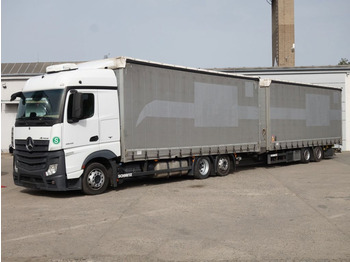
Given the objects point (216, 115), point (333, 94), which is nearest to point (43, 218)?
point (216, 115)

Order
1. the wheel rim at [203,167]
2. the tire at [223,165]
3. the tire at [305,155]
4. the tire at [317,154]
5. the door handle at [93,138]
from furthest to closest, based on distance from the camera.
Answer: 1. the tire at [317,154]
2. the tire at [305,155]
3. the tire at [223,165]
4. the wheel rim at [203,167]
5. the door handle at [93,138]

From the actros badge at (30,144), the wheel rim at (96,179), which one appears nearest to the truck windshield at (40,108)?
the actros badge at (30,144)

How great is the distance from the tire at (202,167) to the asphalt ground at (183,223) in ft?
3.22

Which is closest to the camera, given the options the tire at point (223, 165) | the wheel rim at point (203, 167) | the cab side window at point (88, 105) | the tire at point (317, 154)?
the cab side window at point (88, 105)

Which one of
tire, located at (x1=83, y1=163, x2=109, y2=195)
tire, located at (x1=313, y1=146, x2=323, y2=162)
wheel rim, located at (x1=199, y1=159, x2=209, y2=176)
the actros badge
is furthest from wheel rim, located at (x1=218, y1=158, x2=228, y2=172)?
tire, located at (x1=313, y1=146, x2=323, y2=162)

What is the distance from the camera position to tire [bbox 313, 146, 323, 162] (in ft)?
65.6

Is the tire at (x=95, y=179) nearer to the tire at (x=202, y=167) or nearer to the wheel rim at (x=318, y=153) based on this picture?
the tire at (x=202, y=167)

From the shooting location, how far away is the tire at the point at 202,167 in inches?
546

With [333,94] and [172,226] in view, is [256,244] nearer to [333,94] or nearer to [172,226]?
[172,226]

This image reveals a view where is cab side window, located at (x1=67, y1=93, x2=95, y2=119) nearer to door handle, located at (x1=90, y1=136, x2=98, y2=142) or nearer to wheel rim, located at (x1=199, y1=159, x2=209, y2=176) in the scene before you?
door handle, located at (x1=90, y1=136, x2=98, y2=142)

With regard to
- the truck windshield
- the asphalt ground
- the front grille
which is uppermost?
the truck windshield

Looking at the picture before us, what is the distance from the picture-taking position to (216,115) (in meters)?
14.5

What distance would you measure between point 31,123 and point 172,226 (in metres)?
5.12

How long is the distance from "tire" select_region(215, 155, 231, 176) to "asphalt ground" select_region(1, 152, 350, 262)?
154 cm
